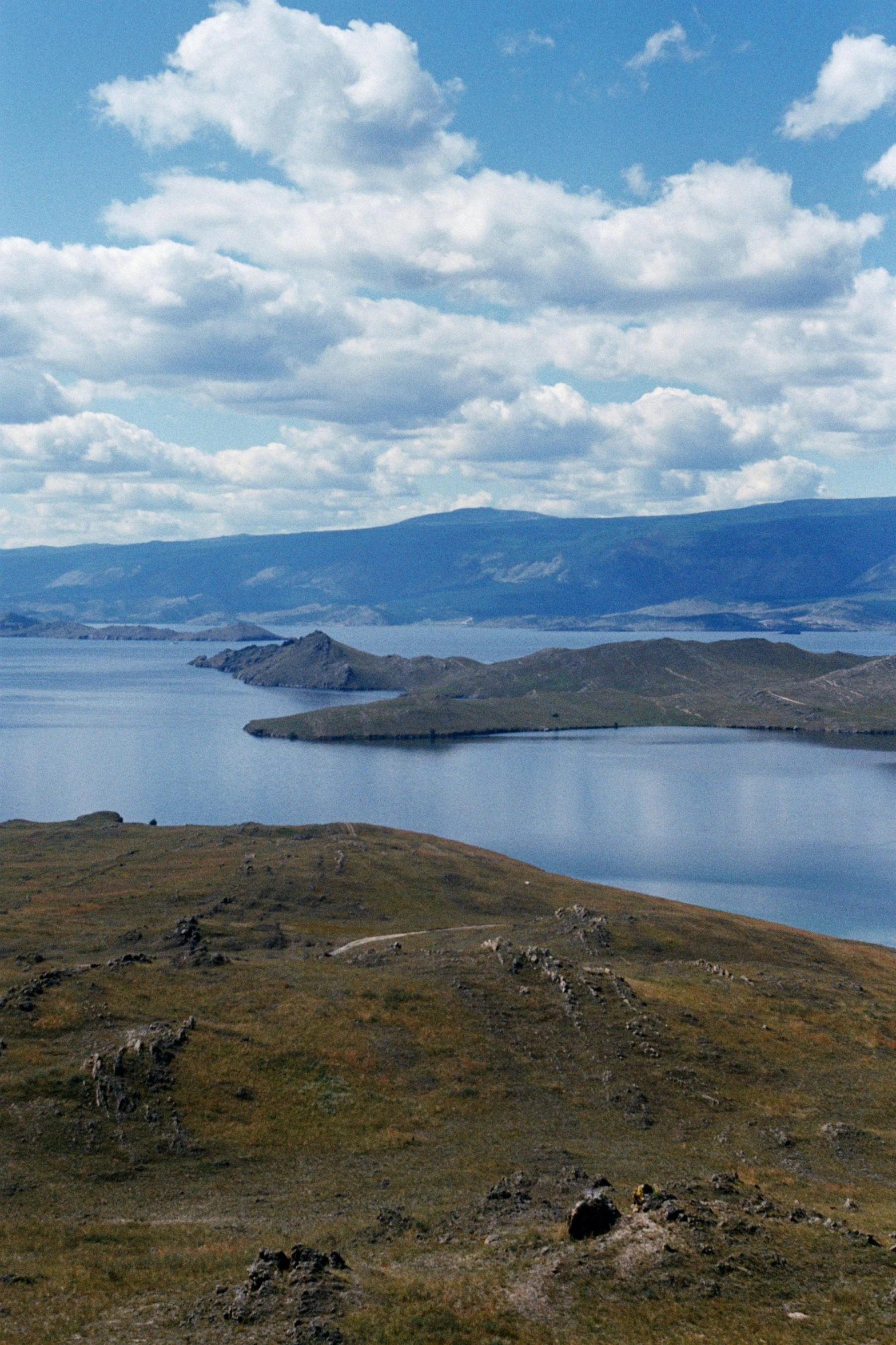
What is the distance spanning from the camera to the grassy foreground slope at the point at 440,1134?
118 ft

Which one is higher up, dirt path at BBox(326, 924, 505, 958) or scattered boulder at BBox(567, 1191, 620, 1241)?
scattered boulder at BBox(567, 1191, 620, 1241)

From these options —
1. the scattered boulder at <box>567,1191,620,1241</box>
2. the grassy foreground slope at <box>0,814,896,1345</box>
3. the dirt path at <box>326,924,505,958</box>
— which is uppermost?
the scattered boulder at <box>567,1191,620,1241</box>

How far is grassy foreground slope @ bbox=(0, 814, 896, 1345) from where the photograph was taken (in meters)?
35.9

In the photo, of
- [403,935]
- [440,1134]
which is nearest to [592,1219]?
[440,1134]

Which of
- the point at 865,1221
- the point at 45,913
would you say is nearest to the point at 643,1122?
the point at 865,1221

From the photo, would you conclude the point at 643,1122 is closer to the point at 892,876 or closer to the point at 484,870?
the point at 484,870

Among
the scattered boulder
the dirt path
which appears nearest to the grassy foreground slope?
the scattered boulder

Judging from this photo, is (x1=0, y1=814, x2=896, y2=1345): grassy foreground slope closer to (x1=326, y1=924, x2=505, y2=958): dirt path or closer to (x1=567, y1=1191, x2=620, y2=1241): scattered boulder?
(x1=567, y1=1191, x2=620, y2=1241): scattered boulder

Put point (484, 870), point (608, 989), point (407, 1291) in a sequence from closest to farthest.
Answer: point (407, 1291) → point (608, 989) → point (484, 870)

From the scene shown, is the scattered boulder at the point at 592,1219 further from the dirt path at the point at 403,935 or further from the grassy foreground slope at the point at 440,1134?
the dirt path at the point at 403,935

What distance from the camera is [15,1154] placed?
165 feet

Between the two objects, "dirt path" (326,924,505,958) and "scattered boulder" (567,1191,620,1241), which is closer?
"scattered boulder" (567,1191,620,1241)

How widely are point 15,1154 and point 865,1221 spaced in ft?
127

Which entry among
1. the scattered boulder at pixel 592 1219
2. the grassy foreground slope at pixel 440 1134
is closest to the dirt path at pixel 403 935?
the grassy foreground slope at pixel 440 1134
